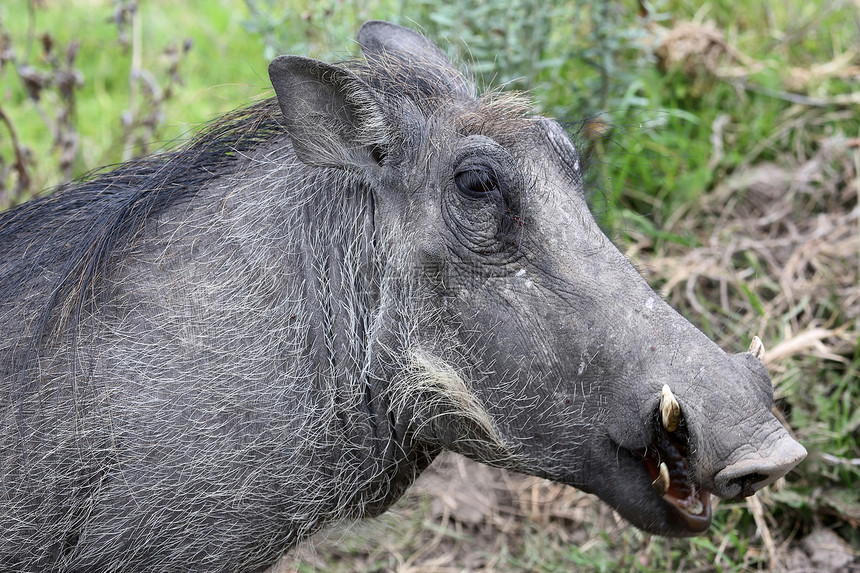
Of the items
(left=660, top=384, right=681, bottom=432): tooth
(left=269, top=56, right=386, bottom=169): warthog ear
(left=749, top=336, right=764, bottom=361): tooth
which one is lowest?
(left=749, top=336, right=764, bottom=361): tooth

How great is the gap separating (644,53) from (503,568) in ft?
9.57

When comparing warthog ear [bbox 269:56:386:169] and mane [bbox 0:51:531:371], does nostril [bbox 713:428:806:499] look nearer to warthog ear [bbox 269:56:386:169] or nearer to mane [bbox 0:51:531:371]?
mane [bbox 0:51:531:371]

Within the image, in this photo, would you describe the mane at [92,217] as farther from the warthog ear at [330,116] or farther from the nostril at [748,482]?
the nostril at [748,482]

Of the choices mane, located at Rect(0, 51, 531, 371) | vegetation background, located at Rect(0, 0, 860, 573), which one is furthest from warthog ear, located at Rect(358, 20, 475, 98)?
vegetation background, located at Rect(0, 0, 860, 573)

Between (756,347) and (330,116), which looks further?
(330,116)

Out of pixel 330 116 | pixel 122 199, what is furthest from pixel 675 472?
pixel 122 199

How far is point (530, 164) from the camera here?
7.66 feet

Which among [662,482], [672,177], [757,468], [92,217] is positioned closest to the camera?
[757,468]

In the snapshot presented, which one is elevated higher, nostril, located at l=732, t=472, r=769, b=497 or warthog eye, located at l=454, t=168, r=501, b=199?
warthog eye, located at l=454, t=168, r=501, b=199

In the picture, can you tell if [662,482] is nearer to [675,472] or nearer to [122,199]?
[675,472]

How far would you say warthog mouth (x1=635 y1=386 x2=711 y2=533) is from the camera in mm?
2078

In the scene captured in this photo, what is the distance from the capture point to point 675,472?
87.3 inches

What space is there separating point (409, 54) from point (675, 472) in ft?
4.81

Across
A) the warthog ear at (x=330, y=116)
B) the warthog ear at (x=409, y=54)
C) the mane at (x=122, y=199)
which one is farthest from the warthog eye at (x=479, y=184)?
the warthog ear at (x=409, y=54)
